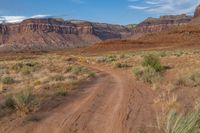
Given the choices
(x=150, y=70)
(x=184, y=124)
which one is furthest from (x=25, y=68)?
(x=184, y=124)

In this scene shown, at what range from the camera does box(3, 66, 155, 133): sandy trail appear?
285 inches

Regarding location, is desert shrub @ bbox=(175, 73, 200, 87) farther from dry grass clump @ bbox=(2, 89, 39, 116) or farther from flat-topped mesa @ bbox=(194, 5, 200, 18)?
flat-topped mesa @ bbox=(194, 5, 200, 18)

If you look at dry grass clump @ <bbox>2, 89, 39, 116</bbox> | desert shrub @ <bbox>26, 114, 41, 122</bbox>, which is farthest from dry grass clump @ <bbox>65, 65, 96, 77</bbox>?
desert shrub @ <bbox>26, 114, 41, 122</bbox>

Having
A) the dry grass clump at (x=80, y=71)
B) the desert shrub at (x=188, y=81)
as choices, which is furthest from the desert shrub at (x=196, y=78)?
the dry grass clump at (x=80, y=71)

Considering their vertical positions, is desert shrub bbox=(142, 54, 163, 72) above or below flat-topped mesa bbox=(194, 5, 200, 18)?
below

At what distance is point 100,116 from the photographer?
8375mm

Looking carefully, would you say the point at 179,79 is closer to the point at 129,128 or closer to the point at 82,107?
the point at 82,107

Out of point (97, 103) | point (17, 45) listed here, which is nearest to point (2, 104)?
point (97, 103)

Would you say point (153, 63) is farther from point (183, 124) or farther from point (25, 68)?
point (183, 124)

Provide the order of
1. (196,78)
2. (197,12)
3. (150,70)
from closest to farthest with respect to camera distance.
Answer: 1. (196,78)
2. (150,70)
3. (197,12)

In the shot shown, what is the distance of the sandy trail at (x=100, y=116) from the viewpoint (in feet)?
23.7

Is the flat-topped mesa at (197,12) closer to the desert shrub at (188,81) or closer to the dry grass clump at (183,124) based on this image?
the desert shrub at (188,81)

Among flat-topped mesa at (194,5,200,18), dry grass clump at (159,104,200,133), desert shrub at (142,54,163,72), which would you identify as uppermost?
flat-topped mesa at (194,5,200,18)

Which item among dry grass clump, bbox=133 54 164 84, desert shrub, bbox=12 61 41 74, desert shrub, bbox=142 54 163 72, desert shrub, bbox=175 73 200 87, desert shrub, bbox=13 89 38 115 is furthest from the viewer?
desert shrub, bbox=12 61 41 74
